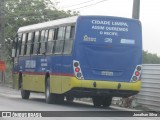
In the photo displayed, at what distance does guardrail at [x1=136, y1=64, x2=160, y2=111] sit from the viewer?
23.6 meters

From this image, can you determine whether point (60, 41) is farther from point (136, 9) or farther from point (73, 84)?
point (136, 9)

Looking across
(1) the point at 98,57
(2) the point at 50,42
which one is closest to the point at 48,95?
(2) the point at 50,42

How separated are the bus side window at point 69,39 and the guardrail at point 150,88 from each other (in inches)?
156

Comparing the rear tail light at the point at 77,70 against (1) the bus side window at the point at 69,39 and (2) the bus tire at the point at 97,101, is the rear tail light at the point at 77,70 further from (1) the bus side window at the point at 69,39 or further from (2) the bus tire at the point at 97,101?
(2) the bus tire at the point at 97,101

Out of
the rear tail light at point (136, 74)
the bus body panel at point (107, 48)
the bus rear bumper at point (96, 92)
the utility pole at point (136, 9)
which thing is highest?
the utility pole at point (136, 9)

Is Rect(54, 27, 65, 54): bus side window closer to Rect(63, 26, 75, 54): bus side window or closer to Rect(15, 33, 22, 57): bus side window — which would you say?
Rect(63, 26, 75, 54): bus side window

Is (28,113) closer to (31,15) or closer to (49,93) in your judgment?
(49,93)

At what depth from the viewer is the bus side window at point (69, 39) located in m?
21.4

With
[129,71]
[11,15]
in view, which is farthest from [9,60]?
[129,71]

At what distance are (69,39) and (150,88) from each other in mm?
4486

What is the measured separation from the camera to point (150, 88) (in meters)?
24.2

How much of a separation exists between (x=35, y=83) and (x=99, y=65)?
5041mm

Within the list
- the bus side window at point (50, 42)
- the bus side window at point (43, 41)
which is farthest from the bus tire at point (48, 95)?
the bus side window at point (43, 41)

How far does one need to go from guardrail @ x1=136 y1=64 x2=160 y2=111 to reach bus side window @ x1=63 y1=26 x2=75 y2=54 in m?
3.97
